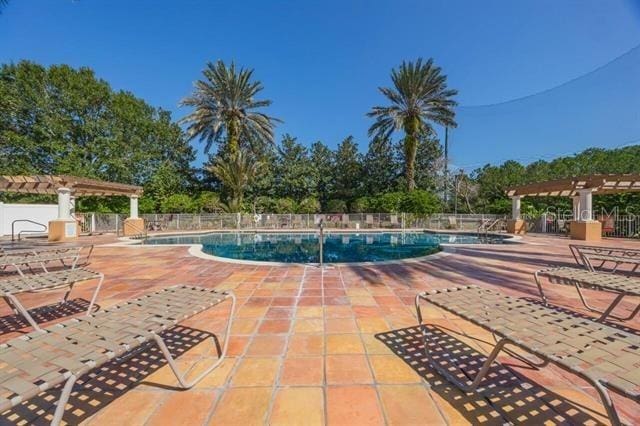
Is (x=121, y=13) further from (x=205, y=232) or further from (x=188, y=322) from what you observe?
(x=188, y=322)

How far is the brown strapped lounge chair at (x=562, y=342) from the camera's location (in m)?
1.32

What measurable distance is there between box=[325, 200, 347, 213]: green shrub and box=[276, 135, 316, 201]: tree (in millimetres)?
2127

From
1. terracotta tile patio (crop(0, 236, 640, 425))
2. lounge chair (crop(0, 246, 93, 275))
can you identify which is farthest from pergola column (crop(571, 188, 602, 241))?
lounge chair (crop(0, 246, 93, 275))

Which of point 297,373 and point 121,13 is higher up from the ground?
point 121,13

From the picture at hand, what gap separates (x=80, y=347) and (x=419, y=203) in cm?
1944

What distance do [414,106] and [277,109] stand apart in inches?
395

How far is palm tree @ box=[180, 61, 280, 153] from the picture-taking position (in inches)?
753

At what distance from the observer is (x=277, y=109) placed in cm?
2195

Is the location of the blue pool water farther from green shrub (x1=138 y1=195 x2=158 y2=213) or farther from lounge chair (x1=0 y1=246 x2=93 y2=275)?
green shrub (x1=138 y1=195 x2=158 y2=213)

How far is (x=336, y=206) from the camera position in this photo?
24641mm

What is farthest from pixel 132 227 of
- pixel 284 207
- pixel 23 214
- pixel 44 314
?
pixel 44 314

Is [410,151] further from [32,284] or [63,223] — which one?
[32,284]

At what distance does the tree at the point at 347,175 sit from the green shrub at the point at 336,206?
1819mm

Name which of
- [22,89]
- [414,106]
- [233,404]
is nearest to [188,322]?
[233,404]
